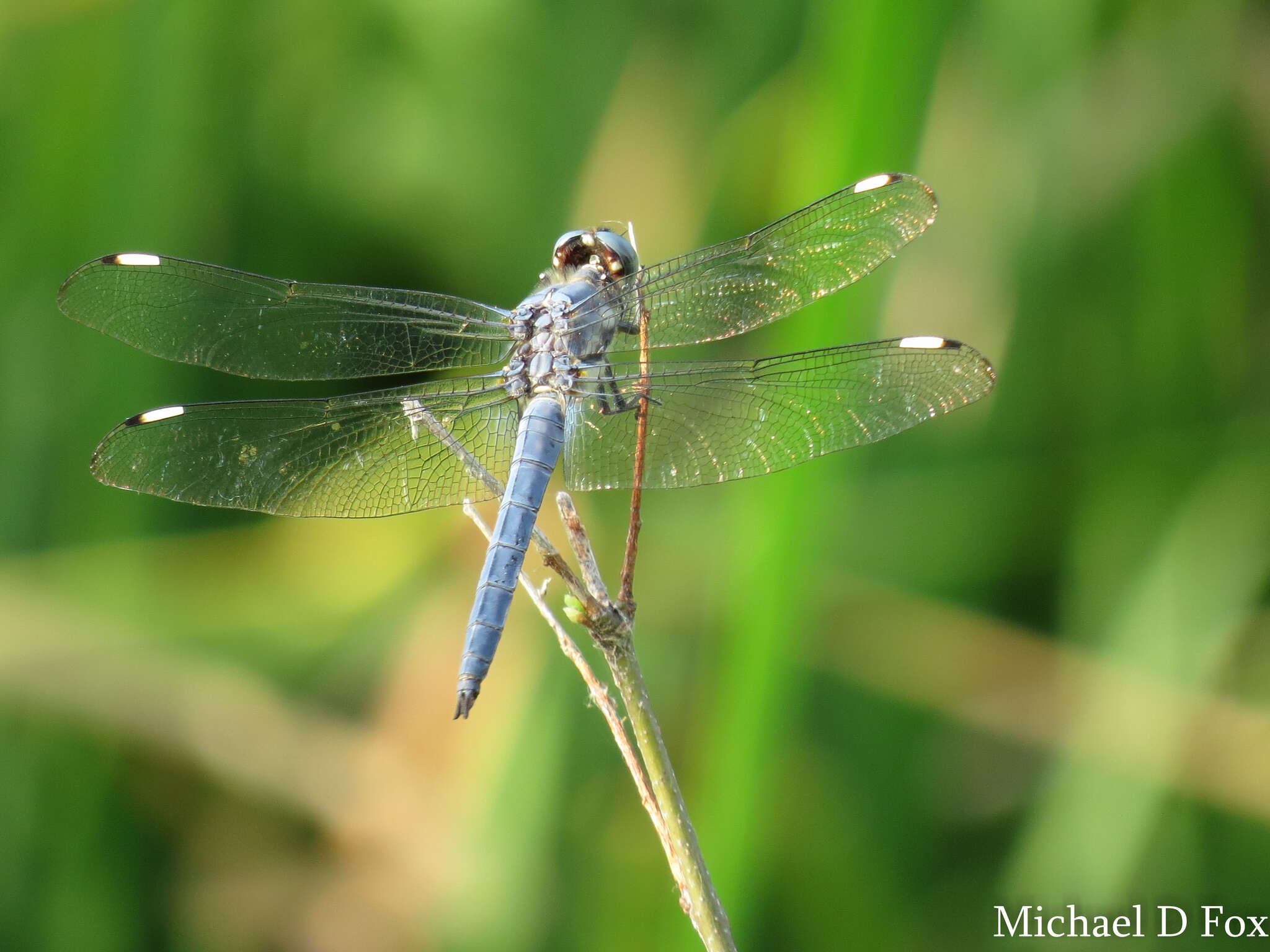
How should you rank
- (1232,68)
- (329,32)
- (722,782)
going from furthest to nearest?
(329,32) < (1232,68) < (722,782)

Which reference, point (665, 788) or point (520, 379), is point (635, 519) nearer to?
point (665, 788)

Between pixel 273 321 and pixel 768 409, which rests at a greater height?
pixel 273 321

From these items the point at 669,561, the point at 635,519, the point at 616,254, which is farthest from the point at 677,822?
the point at 669,561

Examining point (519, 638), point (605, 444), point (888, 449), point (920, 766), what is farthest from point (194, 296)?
point (920, 766)

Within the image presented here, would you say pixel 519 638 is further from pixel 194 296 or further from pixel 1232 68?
pixel 1232 68

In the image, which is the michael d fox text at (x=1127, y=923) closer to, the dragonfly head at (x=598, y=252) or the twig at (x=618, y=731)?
the twig at (x=618, y=731)

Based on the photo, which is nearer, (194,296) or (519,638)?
(194,296)

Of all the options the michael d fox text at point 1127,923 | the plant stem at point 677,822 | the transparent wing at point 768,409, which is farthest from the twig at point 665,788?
the michael d fox text at point 1127,923
